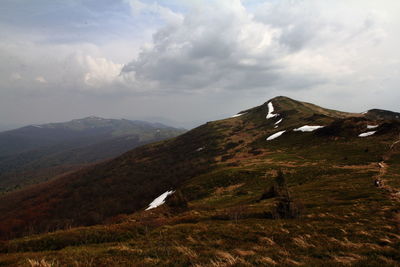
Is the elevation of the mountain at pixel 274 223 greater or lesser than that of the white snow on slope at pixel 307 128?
lesser

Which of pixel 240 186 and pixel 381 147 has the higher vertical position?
pixel 381 147

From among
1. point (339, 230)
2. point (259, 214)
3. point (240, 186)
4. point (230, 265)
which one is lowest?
point (240, 186)

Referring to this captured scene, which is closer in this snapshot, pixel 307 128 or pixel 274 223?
pixel 274 223

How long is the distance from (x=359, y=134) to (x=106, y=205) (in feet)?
364

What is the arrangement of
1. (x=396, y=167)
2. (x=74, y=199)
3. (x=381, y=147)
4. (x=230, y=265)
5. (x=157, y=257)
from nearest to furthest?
(x=230, y=265) → (x=157, y=257) → (x=396, y=167) → (x=381, y=147) → (x=74, y=199)

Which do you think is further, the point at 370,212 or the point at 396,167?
the point at 396,167

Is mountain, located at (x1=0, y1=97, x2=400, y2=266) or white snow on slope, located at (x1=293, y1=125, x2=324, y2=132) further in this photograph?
white snow on slope, located at (x1=293, y1=125, x2=324, y2=132)

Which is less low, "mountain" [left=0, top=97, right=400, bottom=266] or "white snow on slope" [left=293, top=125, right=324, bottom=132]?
"white snow on slope" [left=293, top=125, right=324, bottom=132]

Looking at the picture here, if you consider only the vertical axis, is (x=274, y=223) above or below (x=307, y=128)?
below

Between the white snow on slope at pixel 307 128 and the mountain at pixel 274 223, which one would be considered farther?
the white snow on slope at pixel 307 128

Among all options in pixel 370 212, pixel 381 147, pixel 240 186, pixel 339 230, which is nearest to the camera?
pixel 339 230

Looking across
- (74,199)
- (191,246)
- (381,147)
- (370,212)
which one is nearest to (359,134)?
(381,147)

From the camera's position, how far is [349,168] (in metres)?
44.9

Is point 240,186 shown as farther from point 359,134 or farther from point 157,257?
point 359,134
